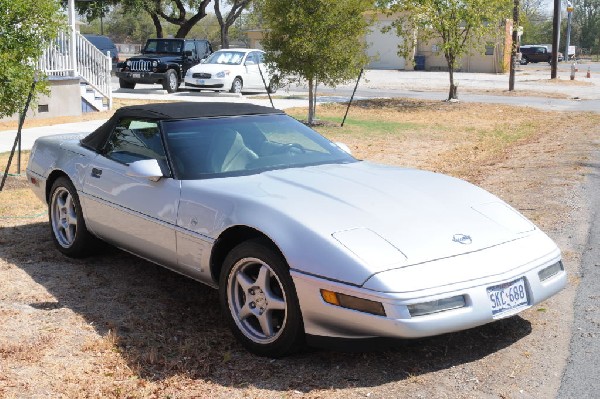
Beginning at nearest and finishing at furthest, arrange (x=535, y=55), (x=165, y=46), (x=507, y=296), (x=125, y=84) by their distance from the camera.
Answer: (x=507, y=296)
(x=125, y=84)
(x=165, y=46)
(x=535, y=55)

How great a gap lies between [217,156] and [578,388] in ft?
8.92

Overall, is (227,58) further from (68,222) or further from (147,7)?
Result: (68,222)

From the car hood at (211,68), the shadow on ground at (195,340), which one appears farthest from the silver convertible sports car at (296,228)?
the car hood at (211,68)

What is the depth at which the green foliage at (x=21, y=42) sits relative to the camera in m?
8.71

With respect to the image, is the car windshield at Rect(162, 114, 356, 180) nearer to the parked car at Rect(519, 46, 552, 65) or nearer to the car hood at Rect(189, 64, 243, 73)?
the car hood at Rect(189, 64, 243, 73)

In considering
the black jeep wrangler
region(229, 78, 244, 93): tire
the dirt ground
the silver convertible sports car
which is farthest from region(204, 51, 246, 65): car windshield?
the silver convertible sports car

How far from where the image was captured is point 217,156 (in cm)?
545

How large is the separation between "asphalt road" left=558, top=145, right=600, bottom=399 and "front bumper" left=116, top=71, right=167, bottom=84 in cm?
2122

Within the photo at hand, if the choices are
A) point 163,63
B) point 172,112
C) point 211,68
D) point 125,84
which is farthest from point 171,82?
point 172,112

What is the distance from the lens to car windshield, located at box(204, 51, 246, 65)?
27.5 metres

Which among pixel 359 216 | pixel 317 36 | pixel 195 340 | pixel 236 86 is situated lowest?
pixel 195 340

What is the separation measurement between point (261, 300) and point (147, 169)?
130cm

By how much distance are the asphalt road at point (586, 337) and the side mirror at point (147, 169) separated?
2783 millimetres

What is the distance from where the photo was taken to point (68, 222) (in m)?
6.51
